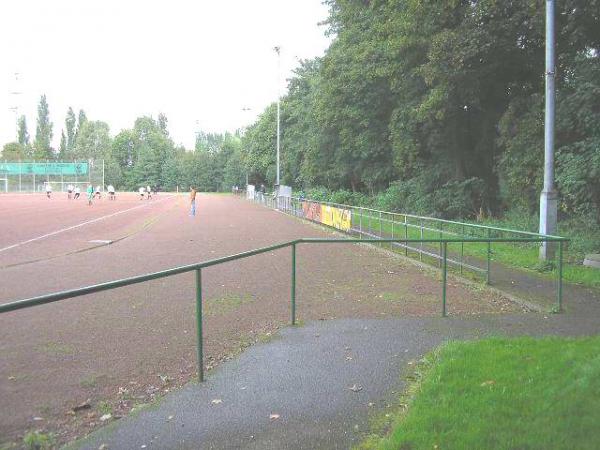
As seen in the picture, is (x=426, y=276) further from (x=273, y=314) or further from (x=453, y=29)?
(x=453, y=29)

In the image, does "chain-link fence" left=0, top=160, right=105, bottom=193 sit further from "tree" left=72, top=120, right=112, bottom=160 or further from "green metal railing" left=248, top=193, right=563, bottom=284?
"green metal railing" left=248, top=193, right=563, bottom=284

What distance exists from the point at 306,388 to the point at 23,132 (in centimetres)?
14821

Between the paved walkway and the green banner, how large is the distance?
89.8m

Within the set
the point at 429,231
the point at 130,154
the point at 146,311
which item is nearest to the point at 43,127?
the point at 130,154

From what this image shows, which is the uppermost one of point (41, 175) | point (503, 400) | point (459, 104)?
point (459, 104)

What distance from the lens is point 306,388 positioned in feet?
16.1

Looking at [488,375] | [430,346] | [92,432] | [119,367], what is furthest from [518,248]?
[92,432]

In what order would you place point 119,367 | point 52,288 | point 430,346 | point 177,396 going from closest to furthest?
point 177,396 < point 119,367 < point 430,346 < point 52,288

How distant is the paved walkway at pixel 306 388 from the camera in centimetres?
396

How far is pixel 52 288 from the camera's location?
32.0 ft

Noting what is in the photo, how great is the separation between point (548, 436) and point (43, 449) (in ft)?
10.9

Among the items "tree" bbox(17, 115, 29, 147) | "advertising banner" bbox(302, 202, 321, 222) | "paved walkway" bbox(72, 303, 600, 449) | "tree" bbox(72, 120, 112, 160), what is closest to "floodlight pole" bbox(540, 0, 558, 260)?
"paved walkway" bbox(72, 303, 600, 449)

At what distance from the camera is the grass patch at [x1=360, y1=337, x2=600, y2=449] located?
11.9ft

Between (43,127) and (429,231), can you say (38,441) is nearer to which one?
(429,231)
